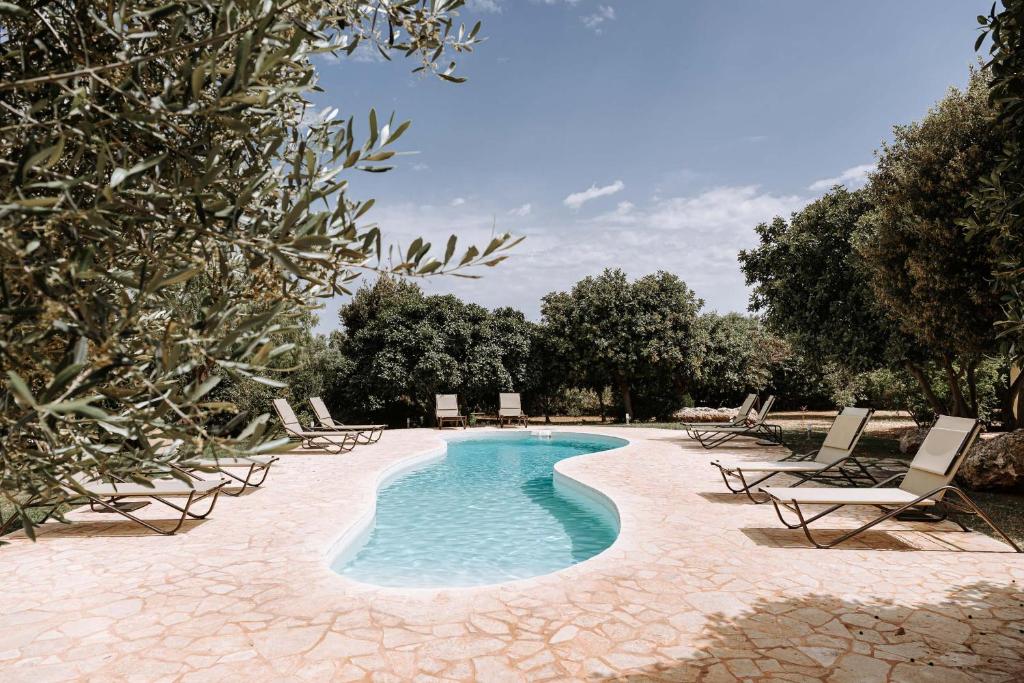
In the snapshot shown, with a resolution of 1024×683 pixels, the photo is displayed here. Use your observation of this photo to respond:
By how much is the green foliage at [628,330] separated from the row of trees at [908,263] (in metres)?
7.64

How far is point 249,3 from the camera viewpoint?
72.1 inches

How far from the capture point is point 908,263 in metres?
10.9

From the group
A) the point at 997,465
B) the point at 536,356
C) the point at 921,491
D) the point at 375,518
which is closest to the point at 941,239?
the point at 997,465

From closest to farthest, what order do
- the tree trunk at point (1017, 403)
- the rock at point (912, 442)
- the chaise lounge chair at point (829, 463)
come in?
the chaise lounge chair at point (829, 463), the rock at point (912, 442), the tree trunk at point (1017, 403)

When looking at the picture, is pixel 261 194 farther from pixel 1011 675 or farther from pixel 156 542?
pixel 156 542

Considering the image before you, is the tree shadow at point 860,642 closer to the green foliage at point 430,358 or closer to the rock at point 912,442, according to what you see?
the rock at point 912,442

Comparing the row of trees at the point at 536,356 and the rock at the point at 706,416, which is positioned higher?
the row of trees at the point at 536,356

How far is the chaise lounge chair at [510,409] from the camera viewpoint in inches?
894

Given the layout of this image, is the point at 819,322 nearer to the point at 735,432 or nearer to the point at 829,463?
the point at 735,432

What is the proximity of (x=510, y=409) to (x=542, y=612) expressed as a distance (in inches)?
731

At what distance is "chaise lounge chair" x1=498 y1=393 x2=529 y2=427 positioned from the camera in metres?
22.7

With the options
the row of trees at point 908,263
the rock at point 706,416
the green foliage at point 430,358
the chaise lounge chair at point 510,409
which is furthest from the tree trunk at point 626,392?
the row of trees at point 908,263

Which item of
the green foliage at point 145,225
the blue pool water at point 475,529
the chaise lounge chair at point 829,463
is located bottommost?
the blue pool water at point 475,529

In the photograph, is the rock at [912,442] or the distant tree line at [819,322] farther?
the rock at [912,442]
